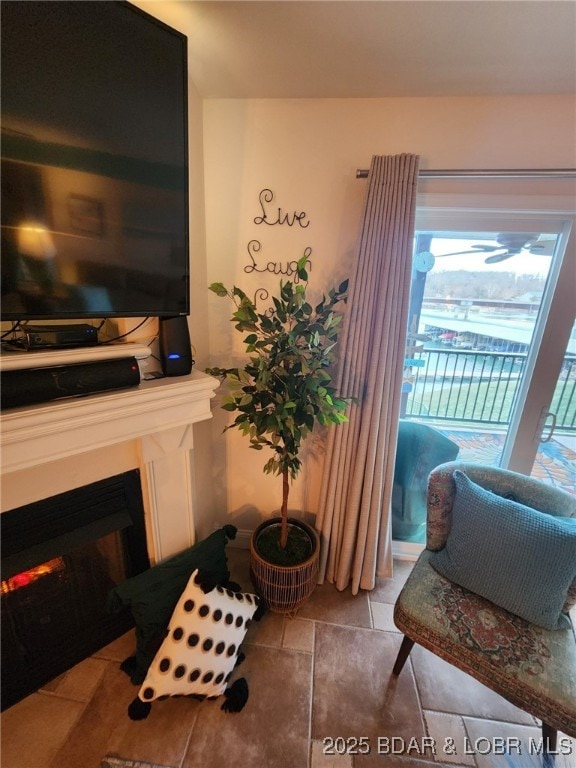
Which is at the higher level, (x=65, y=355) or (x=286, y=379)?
(x=65, y=355)

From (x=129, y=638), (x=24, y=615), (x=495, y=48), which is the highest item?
(x=495, y=48)

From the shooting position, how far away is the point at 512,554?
1.05 m

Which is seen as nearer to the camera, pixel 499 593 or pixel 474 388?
pixel 499 593

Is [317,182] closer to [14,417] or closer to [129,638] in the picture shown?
[14,417]

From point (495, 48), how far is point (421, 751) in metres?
2.35

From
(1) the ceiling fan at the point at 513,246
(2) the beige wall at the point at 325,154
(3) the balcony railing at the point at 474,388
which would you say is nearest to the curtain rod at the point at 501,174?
(2) the beige wall at the point at 325,154

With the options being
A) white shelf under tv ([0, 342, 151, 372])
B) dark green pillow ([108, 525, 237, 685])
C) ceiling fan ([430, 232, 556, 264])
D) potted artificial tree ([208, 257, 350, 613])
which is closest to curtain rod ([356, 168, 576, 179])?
ceiling fan ([430, 232, 556, 264])

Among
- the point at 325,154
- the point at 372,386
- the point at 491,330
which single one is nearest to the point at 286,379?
the point at 372,386

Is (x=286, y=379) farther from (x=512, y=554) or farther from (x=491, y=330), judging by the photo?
(x=491, y=330)

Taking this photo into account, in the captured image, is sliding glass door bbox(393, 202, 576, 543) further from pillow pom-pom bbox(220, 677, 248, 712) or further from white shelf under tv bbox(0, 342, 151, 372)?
white shelf under tv bbox(0, 342, 151, 372)

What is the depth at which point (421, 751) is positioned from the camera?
3.49ft

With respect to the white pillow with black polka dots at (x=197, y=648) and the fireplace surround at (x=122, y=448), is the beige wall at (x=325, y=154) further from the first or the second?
the white pillow with black polka dots at (x=197, y=648)

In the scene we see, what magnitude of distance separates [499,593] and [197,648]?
43.1 inches

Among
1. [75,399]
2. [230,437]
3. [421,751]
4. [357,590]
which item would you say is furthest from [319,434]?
[421,751]
